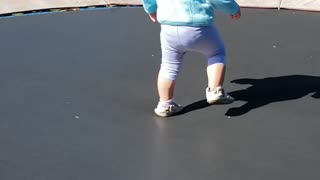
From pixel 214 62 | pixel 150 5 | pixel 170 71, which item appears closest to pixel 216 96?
pixel 214 62

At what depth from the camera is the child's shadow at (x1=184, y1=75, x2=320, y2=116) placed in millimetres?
3467

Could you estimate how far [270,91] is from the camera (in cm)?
368

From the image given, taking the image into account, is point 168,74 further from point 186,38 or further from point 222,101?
point 222,101

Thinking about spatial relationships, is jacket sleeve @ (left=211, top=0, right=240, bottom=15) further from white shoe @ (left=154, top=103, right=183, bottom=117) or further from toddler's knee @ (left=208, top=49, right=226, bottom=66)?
white shoe @ (left=154, top=103, right=183, bottom=117)

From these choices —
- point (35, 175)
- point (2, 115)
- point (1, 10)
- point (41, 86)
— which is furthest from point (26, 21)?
point (35, 175)

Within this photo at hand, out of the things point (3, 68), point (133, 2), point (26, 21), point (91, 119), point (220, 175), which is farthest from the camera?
point (133, 2)

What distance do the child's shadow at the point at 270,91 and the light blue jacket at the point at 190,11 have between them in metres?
0.48

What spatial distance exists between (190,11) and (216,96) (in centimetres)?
48

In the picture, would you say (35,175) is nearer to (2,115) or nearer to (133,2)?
(2,115)

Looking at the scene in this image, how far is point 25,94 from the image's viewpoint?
3627mm

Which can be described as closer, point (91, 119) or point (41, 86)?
point (91, 119)

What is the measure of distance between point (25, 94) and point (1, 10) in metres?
1.88

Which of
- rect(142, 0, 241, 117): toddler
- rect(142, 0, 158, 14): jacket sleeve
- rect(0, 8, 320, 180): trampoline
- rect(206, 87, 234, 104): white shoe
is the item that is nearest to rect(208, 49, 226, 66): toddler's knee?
rect(142, 0, 241, 117): toddler

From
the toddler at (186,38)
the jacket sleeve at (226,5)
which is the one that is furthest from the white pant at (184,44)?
the jacket sleeve at (226,5)
